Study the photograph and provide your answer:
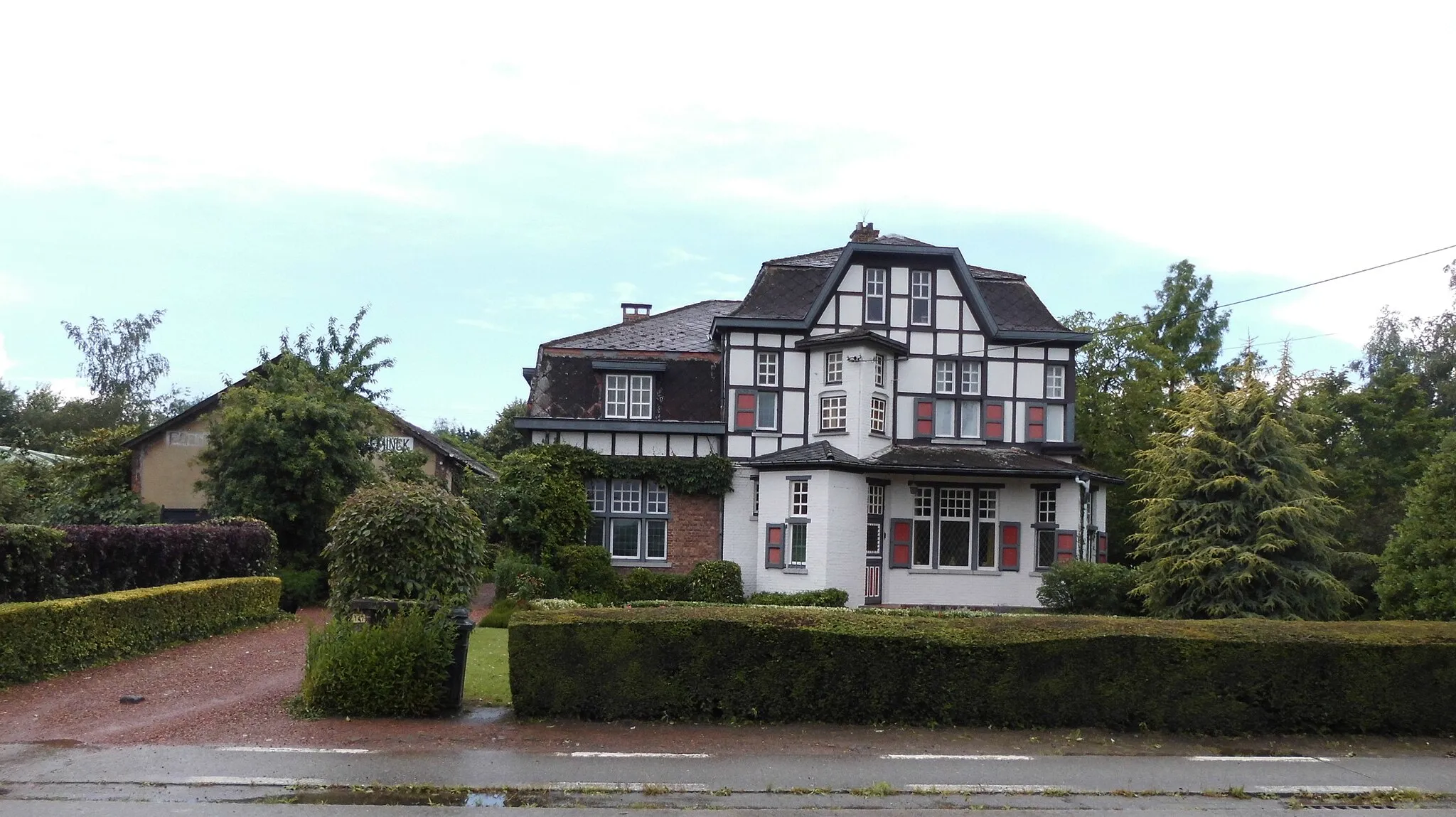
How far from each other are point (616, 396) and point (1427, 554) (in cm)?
1843

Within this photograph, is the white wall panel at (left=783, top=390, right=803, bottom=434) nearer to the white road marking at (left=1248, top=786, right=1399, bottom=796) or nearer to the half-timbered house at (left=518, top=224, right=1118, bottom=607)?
the half-timbered house at (left=518, top=224, right=1118, bottom=607)

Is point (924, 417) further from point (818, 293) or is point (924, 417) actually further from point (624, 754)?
point (624, 754)

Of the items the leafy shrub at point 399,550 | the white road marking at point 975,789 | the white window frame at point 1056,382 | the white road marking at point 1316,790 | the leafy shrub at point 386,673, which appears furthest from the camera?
the white window frame at point 1056,382

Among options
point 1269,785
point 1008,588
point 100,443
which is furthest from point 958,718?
point 100,443

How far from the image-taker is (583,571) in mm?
26469

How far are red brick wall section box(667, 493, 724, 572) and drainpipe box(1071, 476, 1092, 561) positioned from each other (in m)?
9.34

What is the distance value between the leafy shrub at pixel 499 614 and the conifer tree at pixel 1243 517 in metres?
13.3

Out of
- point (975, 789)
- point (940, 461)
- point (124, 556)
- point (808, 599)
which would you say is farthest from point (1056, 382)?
point (124, 556)

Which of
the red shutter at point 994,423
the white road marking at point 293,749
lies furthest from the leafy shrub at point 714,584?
the white road marking at point 293,749

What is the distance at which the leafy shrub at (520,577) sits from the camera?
81.8 ft

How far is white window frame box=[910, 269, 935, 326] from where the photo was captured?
96.1 ft

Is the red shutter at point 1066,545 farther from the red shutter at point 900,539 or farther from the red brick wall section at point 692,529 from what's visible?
the red brick wall section at point 692,529

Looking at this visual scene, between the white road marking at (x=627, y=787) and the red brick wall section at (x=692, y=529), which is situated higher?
the red brick wall section at (x=692, y=529)

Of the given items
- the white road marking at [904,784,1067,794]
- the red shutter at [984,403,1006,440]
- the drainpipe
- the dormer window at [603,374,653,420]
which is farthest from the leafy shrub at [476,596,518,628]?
the drainpipe
